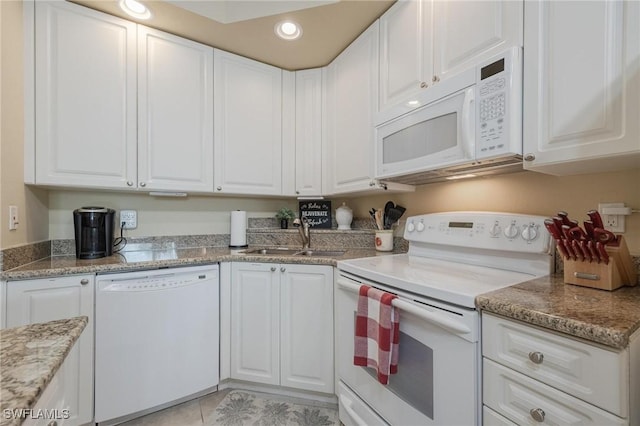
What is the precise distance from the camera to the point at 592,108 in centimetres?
88

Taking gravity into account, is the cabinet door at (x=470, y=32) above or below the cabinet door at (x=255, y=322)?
above

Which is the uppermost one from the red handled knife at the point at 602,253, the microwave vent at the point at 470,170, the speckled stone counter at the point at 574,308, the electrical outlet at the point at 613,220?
the microwave vent at the point at 470,170

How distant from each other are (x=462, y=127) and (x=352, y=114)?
3.06 feet

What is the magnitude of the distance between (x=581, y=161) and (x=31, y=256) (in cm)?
267

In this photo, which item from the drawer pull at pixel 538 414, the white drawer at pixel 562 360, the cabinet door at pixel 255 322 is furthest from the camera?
the cabinet door at pixel 255 322

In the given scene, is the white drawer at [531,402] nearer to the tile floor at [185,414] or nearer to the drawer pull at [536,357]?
the drawer pull at [536,357]

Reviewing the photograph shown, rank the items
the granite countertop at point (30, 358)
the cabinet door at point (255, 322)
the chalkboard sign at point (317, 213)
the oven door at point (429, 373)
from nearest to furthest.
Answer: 1. the granite countertop at point (30, 358)
2. the oven door at point (429, 373)
3. the cabinet door at point (255, 322)
4. the chalkboard sign at point (317, 213)

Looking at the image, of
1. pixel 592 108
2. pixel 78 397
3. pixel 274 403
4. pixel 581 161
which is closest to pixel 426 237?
pixel 581 161

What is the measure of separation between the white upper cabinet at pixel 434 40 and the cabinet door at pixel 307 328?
1075 mm

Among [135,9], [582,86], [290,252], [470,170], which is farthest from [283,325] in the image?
[135,9]

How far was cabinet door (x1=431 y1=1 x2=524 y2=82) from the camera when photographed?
1085mm

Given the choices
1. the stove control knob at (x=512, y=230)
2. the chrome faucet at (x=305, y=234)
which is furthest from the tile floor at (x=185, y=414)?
the stove control knob at (x=512, y=230)

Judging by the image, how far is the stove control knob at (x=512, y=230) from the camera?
4.06ft

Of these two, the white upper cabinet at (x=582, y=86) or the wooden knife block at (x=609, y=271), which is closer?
the white upper cabinet at (x=582, y=86)
